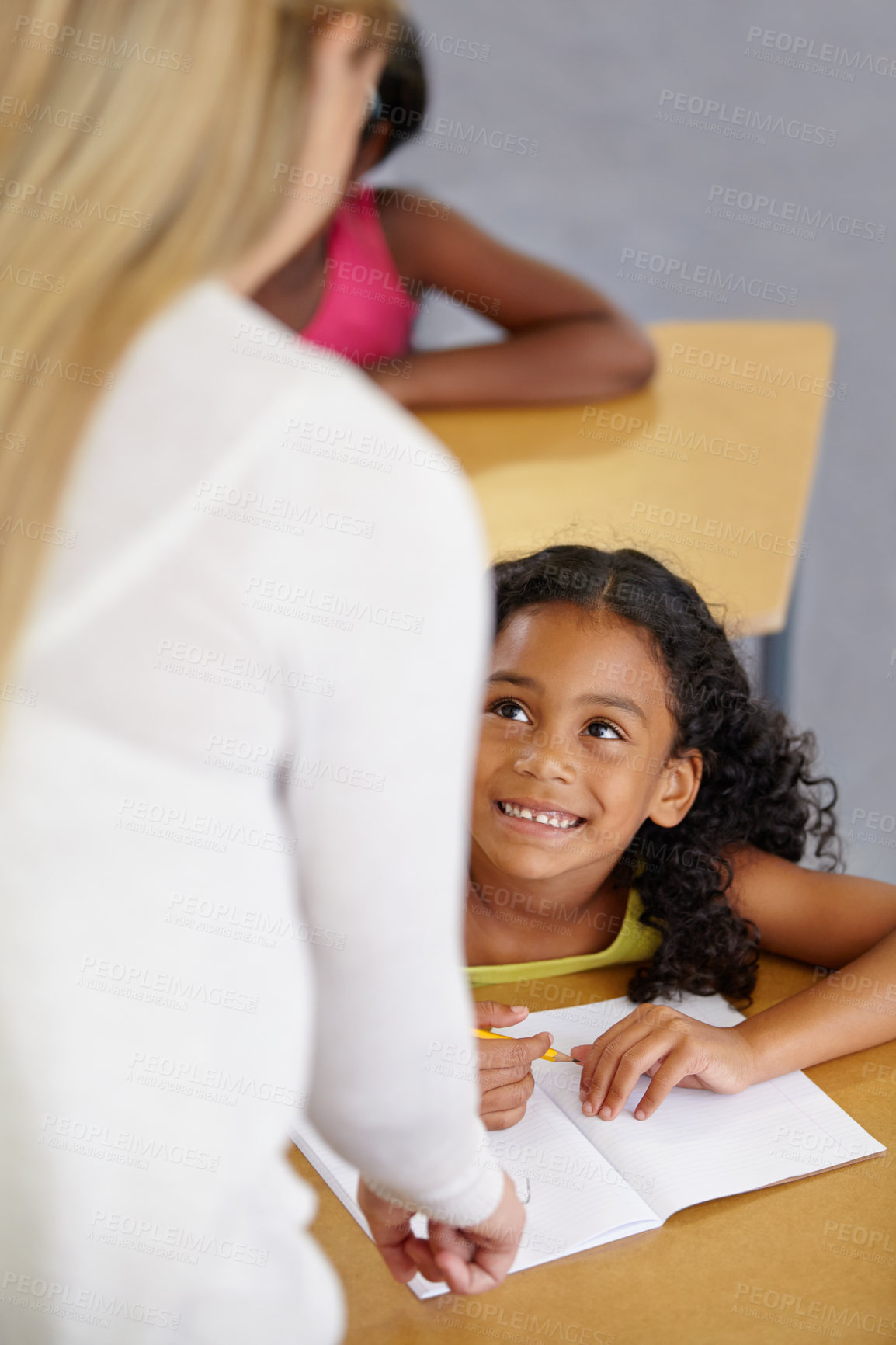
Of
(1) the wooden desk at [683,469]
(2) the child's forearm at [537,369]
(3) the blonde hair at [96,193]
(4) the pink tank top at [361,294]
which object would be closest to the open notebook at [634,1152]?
(3) the blonde hair at [96,193]

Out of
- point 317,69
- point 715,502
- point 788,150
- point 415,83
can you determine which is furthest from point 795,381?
point 788,150

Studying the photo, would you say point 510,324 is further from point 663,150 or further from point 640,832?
point 663,150

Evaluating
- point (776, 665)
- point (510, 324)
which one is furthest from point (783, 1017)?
point (510, 324)

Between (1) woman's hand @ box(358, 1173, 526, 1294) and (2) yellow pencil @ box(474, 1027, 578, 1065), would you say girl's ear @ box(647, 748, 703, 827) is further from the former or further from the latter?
(1) woman's hand @ box(358, 1173, 526, 1294)

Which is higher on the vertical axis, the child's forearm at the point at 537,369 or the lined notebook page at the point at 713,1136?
the child's forearm at the point at 537,369

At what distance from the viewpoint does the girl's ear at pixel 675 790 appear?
139 centimetres

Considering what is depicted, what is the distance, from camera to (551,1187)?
94 cm

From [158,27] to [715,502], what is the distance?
4.23ft

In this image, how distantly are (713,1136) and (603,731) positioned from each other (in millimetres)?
425

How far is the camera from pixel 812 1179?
3.22ft

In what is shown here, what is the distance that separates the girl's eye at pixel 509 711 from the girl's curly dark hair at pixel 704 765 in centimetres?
11

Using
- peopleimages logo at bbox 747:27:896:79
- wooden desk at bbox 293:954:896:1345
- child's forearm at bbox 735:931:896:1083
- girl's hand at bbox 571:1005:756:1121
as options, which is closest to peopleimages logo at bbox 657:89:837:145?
peopleimages logo at bbox 747:27:896:79

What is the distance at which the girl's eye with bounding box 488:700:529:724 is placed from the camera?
131 centimetres

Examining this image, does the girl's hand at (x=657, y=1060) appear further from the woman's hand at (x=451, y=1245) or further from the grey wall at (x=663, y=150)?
the grey wall at (x=663, y=150)
